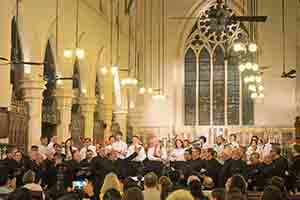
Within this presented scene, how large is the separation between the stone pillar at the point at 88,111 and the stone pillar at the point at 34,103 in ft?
17.7

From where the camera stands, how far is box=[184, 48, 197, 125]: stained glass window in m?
31.8

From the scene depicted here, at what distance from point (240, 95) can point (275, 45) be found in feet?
9.80

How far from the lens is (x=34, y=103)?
64.2 ft

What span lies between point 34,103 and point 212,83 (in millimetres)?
14272

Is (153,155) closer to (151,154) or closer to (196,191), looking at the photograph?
(151,154)

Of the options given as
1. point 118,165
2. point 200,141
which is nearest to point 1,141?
point 118,165

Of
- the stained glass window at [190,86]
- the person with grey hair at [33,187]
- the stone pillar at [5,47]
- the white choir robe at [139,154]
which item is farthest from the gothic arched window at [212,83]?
the person with grey hair at [33,187]

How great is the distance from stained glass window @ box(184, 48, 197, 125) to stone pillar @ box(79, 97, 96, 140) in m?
7.52

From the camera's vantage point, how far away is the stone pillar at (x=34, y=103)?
1945cm

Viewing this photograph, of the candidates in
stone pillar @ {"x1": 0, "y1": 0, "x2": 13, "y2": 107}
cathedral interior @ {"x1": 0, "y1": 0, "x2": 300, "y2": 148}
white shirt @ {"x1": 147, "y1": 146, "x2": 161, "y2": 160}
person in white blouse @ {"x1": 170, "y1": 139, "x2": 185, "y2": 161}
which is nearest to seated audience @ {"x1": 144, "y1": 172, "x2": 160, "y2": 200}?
white shirt @ {"x1": 147, "y1": 146, "x2": 161, "y2": 160}

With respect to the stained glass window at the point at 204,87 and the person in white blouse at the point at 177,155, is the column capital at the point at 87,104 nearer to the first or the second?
the stained glass window at the point at 204,87

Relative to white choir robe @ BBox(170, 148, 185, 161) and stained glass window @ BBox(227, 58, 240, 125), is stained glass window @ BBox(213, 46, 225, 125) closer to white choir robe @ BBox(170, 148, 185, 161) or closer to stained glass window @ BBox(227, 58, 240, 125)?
stained glass window @ BBox(227, 58, 240, 125)

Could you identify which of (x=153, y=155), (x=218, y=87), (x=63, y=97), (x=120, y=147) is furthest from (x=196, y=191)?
(x=218, y=87)

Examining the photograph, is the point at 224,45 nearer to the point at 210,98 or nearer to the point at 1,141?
the point at 210,98
